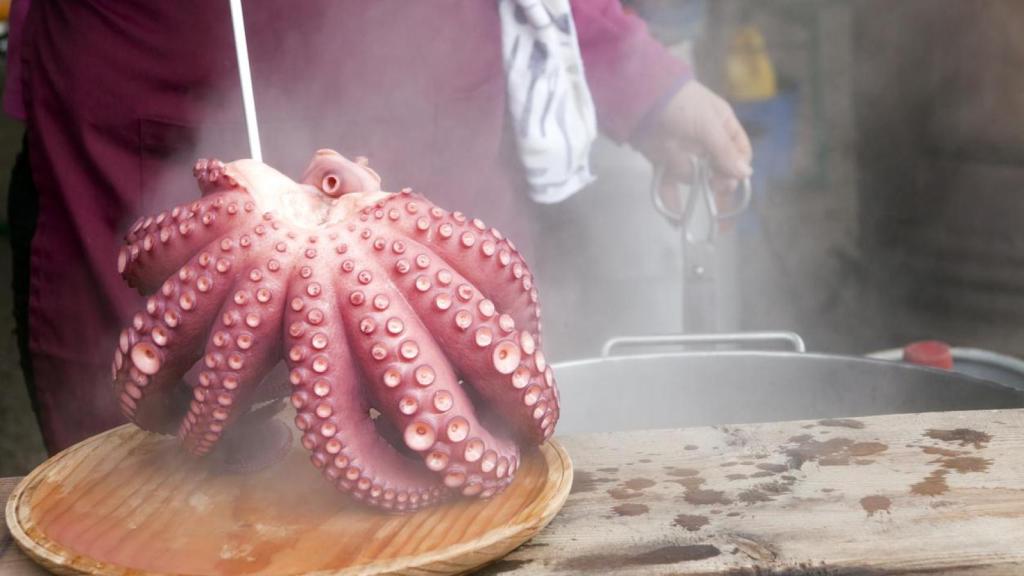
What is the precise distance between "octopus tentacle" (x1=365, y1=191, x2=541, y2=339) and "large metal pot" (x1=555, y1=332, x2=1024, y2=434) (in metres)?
0.71

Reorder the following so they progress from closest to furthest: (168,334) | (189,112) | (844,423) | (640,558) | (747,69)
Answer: (640,558)
(168,334)
(844,423)
(189,112)
(747,69)

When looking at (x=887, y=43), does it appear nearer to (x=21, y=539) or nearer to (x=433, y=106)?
(x=433, y=106)

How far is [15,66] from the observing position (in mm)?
1839

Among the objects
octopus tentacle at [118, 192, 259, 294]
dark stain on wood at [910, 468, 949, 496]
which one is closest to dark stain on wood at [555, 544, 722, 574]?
dark stain on wood at [910, 468, 949, 496]

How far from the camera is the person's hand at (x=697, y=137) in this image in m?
1.89

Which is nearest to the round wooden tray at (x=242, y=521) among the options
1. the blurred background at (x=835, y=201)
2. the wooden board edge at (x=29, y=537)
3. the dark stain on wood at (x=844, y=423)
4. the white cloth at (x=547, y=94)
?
the wooden board edge at (x=29, y=537)

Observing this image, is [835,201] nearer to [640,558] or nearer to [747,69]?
[747,69]

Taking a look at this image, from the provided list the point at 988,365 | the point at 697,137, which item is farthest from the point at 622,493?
the point at 988,365

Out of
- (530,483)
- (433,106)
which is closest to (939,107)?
(433,106)

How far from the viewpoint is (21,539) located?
3.09ft

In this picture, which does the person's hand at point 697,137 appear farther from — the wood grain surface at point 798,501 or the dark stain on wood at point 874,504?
the dark stain on wood at point 874,504

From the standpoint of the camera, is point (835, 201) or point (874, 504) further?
point (835, 201)

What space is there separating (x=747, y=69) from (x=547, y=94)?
7.38 ft

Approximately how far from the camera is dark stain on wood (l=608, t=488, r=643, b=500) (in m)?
1.04
